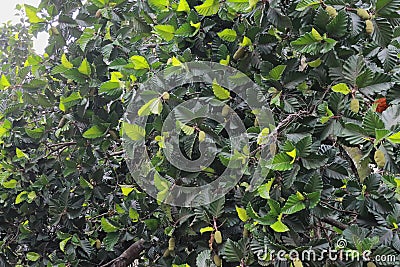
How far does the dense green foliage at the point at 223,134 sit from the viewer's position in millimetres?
1004

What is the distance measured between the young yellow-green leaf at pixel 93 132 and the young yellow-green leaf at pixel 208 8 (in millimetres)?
648

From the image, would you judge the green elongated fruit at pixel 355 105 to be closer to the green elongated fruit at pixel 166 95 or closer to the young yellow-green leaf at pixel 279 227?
the young yellow-green leaf at pixel 279 227

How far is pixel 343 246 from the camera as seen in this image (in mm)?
964

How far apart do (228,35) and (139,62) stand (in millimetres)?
329

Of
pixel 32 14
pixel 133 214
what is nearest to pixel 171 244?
pixel 133 214

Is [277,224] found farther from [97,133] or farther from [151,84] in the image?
[97,133]

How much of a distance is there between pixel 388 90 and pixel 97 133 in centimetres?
106

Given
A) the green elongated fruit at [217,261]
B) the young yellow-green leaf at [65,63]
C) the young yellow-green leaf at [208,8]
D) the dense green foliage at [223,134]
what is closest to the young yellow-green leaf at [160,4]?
the dense green foliage at [223,134]

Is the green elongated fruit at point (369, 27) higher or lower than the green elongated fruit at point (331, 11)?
lower

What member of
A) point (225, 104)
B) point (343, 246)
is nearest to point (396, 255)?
point (343, 246)

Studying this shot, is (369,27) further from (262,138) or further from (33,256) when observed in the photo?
(33,256)

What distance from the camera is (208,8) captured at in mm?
1255

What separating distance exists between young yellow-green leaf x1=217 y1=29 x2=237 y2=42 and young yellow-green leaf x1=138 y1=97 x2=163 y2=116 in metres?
0.27

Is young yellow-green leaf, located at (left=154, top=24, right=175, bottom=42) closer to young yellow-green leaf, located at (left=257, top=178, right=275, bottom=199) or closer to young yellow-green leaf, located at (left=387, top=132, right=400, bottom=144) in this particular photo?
young yellow-green leaf, located at (left=257, top=178, right=275, bottom=199)
